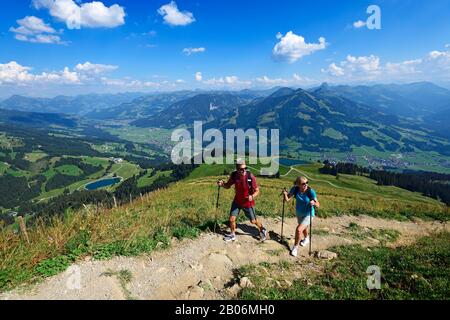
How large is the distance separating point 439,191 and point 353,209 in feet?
473

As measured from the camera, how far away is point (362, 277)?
32.3 feet

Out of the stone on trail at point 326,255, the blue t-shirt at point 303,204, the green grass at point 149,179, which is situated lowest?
the green grass at point 149,179

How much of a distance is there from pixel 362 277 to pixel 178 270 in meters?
Answer: 6.20

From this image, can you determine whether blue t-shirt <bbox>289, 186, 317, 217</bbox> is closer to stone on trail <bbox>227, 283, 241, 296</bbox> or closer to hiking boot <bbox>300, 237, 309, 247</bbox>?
hiking boot <bbox>300, 237, 309, 247</bbox>

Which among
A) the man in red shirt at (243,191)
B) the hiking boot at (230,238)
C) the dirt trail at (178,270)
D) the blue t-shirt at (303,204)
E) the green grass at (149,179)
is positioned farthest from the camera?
the green grass at (149,179)

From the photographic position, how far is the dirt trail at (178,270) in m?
7.97

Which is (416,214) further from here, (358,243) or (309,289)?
(309,289)

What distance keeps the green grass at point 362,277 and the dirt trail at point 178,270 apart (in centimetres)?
76

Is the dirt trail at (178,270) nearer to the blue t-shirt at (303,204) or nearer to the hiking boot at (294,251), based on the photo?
the hiking boot at (294,251)

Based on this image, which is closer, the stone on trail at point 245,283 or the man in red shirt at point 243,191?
the stone on trail at point 245,283

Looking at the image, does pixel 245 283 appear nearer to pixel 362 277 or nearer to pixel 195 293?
pixel 195 293

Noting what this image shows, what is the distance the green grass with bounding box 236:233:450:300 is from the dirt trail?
760 millimetres

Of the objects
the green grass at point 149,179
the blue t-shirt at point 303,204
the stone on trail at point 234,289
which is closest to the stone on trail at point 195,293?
the stone on trail at point 234,289
